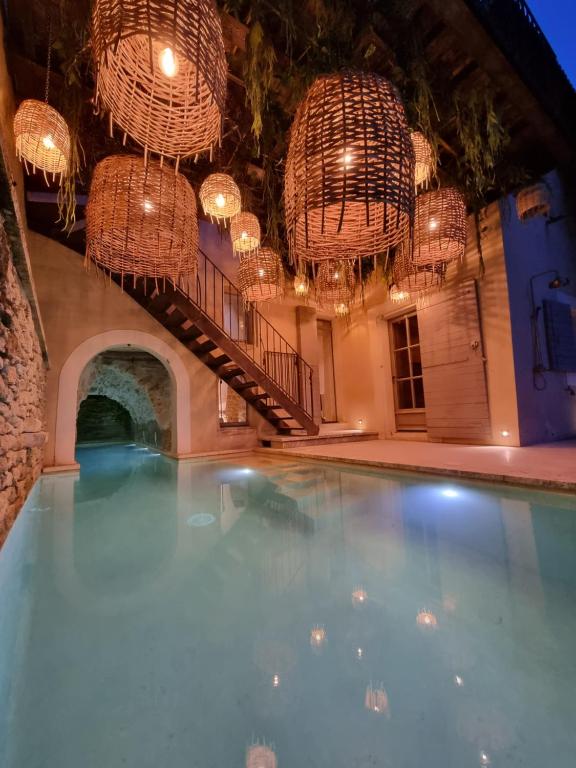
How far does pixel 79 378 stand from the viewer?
15.2 feet

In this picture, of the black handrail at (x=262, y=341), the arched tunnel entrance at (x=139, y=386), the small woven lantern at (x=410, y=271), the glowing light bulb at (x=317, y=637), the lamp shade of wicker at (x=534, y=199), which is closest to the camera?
the glowing light bulb at (x=317, y=637)

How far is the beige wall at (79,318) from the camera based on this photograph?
4.47 meters

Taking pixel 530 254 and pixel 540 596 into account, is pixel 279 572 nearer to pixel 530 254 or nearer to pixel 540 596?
pixel 540 596

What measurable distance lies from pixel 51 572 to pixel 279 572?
3.42ft

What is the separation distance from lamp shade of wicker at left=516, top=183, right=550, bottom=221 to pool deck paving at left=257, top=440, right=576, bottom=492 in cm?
299

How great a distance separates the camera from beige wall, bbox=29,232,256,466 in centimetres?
447

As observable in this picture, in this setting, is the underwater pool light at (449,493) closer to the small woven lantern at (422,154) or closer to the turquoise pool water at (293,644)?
the turquoise pool water at (293,644)

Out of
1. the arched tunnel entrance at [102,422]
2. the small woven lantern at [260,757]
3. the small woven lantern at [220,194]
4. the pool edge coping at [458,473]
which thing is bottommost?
the small woven lantern at [260,757]

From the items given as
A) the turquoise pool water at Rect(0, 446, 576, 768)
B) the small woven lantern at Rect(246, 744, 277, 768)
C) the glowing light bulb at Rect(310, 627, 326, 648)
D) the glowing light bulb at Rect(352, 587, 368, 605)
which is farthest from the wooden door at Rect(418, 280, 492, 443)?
the small woven lantern at Rect(246, 744, 277, 768)

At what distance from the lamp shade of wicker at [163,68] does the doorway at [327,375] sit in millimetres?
6531

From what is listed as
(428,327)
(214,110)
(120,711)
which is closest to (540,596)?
(120,711)

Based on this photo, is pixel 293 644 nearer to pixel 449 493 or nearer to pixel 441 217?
pixel 449 493

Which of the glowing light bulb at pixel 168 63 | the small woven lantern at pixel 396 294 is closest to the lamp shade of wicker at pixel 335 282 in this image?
the small woven lantern at pixel 396 294

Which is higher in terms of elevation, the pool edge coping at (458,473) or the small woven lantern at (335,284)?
the small woven lantern at (335,284)
